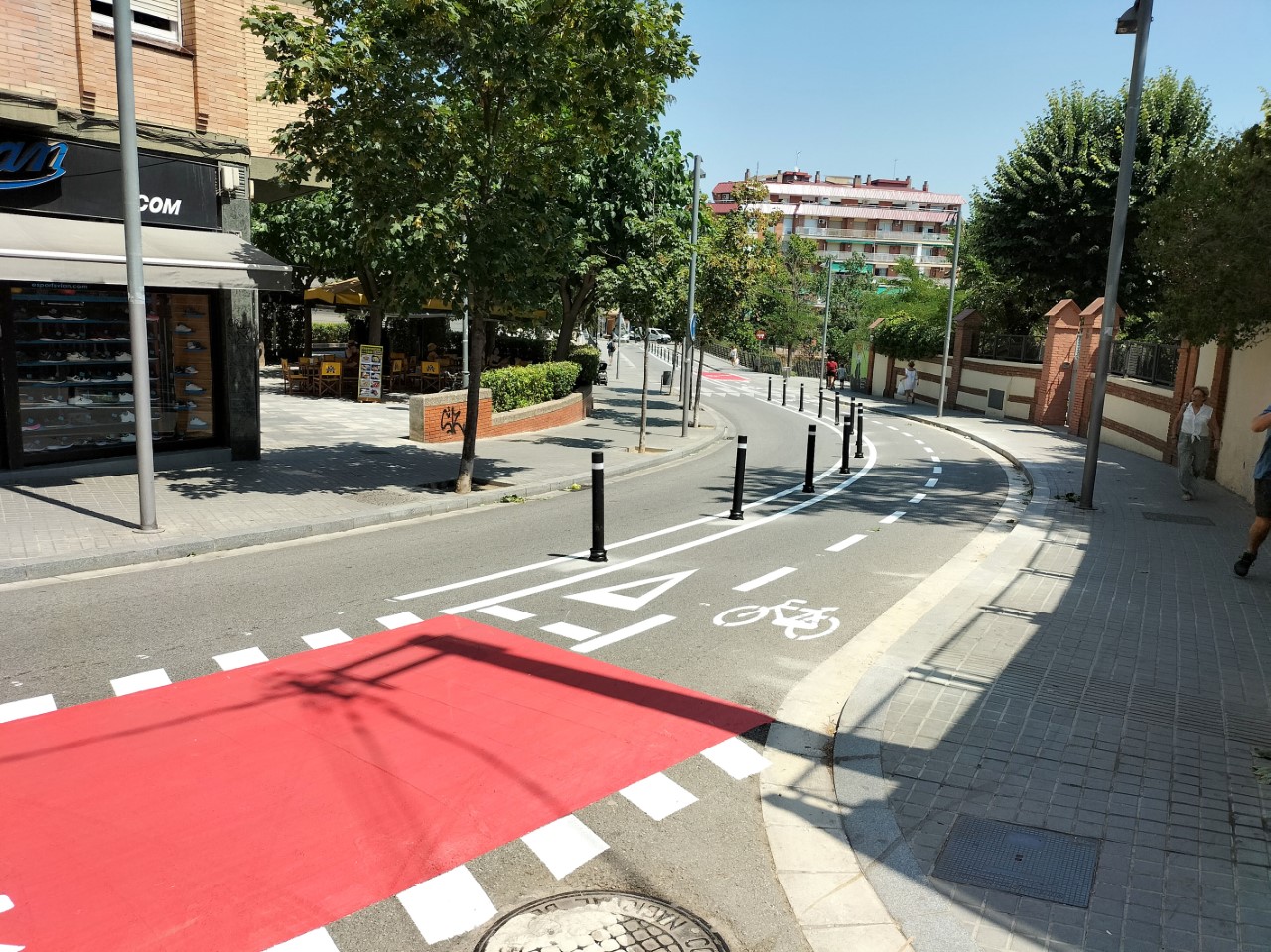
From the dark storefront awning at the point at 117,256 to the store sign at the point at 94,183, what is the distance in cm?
18

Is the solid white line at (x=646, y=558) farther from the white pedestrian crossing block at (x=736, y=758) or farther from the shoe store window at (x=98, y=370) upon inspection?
the shoe store window at (x=98, y=370)

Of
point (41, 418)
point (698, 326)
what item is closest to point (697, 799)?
point (41, 418)

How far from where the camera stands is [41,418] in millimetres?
12516

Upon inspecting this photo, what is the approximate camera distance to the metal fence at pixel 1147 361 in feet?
67.8

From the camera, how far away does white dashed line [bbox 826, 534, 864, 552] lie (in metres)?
10.7

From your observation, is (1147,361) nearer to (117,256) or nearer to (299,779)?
(117,256)

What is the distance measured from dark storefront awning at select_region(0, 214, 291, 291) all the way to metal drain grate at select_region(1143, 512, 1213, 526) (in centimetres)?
1235

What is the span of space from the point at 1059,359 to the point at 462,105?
858 inches

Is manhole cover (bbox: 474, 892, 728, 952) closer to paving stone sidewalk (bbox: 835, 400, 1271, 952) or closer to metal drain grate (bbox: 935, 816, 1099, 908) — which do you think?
paving stone sidewalk (bbox: 835, 400, 1271, 952)

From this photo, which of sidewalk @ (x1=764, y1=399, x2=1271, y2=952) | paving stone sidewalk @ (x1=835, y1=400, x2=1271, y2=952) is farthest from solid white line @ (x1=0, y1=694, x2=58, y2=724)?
paving stone sidewalk @ (x1=835, y1=400, x2=1271, y2=952)

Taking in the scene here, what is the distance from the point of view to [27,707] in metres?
5.59

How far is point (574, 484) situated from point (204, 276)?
20.0ft

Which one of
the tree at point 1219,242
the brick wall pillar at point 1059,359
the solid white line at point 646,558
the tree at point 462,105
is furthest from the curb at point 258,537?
the brick wall pillar at point 1059,359

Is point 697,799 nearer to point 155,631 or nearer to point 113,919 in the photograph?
point 113,919
